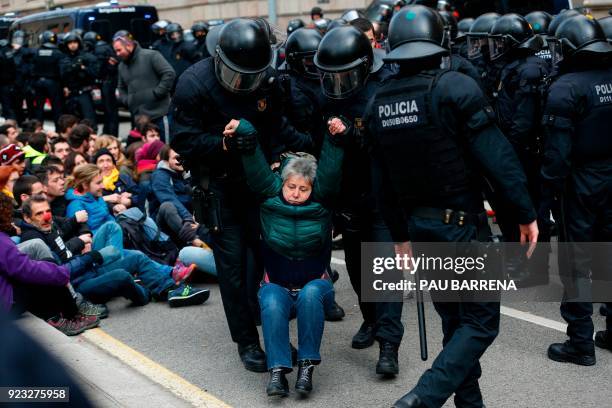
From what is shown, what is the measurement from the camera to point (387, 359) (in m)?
5.15

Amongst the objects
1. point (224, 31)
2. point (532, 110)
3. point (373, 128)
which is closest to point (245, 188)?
point (224, 31)

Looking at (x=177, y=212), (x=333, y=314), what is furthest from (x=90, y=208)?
(x=333, y=314)

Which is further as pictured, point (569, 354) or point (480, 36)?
point (480, 36)

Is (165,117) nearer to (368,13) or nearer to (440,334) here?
(368,13)

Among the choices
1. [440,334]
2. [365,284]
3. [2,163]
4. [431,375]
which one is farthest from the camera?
[2,163]

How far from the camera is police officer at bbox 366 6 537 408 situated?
397 cm

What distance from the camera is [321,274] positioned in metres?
5.29

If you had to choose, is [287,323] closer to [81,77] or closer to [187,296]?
[187,296]

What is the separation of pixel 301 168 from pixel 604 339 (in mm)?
2029

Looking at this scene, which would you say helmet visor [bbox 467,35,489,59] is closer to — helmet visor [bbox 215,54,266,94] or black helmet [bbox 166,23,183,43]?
helmet visor [bbox 215,54,266,94]

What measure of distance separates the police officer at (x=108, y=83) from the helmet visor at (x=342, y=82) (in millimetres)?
11156

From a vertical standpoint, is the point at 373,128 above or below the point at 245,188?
above

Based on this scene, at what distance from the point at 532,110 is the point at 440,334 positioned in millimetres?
1791

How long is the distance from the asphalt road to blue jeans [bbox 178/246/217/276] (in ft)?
1.64
